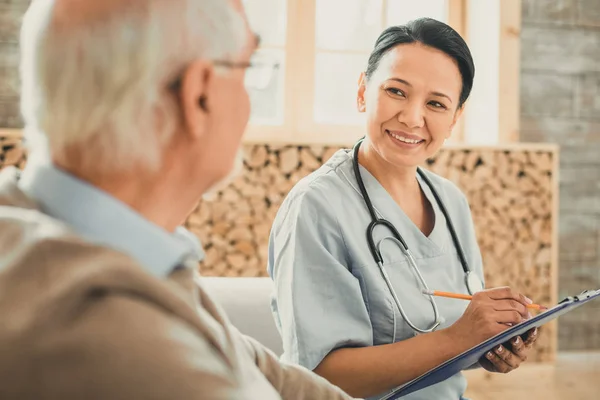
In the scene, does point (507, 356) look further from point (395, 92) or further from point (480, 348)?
point (395, 92)

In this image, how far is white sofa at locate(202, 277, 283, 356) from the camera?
4.75ft

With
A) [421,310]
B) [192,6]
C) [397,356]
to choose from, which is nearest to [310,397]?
[397,356]

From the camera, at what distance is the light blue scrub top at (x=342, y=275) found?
121 centimetres

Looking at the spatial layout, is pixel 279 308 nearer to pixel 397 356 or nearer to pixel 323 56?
pixel 397 356

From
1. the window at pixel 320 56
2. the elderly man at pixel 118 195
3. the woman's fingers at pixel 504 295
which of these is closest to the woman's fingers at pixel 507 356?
the woman's fingers at pixel 504 295

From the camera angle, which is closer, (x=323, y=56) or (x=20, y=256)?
(x=20, y=256)

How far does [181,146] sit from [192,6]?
0.42 feet

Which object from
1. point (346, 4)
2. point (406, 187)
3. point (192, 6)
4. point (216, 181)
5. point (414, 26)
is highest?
point (346, 4)

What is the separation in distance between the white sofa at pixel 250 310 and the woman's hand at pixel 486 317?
0.44 metres

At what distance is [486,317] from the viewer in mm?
1193

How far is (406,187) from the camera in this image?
1488 mm

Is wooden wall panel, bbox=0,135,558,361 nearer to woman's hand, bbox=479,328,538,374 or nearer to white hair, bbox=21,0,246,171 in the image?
woman's hand, bbox=479,328,538,374

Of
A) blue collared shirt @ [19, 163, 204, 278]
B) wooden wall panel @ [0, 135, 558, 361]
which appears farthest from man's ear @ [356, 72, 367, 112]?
wooden wall panel @ [0, 135, 558, 361]

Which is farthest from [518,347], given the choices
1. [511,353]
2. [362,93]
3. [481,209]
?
[481,209]
